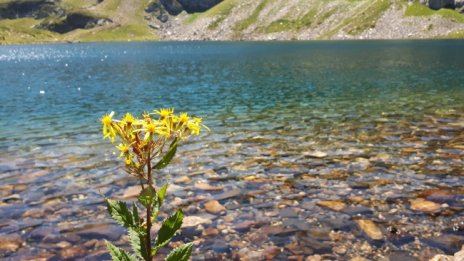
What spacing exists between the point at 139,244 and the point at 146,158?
1184 millimetres

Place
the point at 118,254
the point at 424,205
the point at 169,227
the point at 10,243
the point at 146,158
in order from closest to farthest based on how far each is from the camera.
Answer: the point at 146,158 < the point at 169,227 < the point at 118,254 < the point at 10,243 < the point at 424,205

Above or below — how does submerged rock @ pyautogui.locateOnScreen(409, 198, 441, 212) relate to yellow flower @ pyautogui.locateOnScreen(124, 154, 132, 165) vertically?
below

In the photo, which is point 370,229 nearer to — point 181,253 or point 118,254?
point 181,253

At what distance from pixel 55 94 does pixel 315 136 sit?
4048cm

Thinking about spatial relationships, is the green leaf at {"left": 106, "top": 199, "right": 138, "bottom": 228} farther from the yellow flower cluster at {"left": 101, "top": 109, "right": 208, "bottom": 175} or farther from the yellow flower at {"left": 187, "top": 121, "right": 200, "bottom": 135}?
the yellow flower at {"left": 187, "top": 121, "right": 200, "bottom": 135}

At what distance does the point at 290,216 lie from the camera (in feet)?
42.0

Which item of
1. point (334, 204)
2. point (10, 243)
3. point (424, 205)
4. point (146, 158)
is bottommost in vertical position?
point (424, 205)

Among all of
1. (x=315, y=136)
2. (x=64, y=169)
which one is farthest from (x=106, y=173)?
(x=315, y=136)

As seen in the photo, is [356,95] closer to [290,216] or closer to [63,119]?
[63,119]

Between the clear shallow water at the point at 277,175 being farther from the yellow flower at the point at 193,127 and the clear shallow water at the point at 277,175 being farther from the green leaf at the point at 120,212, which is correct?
the yellow flower at the point at 193,127

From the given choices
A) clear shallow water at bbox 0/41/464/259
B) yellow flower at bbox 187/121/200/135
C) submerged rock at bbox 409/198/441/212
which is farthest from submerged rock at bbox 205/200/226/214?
yellow flower at bbox 187/121/200/135

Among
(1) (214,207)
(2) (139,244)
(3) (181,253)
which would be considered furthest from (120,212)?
(1) (214,207)

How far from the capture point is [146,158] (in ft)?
13.8

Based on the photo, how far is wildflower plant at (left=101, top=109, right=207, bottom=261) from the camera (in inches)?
165
